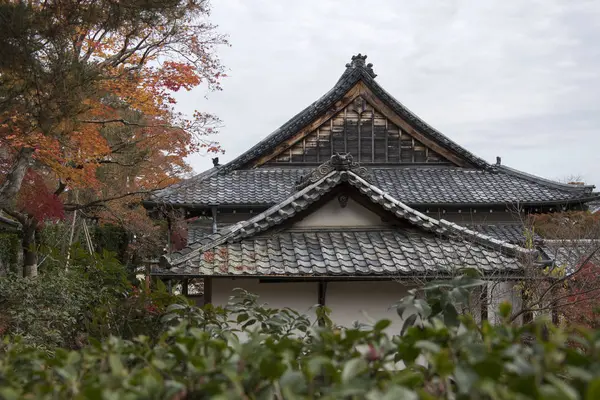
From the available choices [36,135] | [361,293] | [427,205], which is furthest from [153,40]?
[427,205]

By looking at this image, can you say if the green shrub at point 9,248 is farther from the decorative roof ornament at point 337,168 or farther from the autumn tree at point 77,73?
the decorative roof ornament at point 337,168

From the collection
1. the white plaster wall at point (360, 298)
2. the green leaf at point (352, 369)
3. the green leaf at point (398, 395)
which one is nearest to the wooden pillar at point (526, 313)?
the white plaster wall at point (360, 298)

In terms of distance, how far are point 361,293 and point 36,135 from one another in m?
6.29

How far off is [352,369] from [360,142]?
15.4m

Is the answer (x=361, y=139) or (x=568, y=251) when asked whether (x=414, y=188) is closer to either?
(x=361, y=139)

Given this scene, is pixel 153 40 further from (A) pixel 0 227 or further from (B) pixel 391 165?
(A) pixel 0 227

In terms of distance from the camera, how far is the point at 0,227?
22.0 metres

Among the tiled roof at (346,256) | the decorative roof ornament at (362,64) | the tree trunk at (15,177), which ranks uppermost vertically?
the decorative roof ornament at (362,64)

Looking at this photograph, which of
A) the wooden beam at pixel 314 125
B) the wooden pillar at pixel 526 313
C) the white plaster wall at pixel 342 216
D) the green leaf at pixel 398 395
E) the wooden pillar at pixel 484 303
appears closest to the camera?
the green leaf at pixel 398 395

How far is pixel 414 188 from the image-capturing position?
52.4ft

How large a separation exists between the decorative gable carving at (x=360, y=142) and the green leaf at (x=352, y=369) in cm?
1486

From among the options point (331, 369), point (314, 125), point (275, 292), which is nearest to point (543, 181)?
point (314, 125)

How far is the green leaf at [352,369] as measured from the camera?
199 centimetres

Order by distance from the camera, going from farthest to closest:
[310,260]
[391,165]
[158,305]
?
[391,165], [310,260], [158,305]
